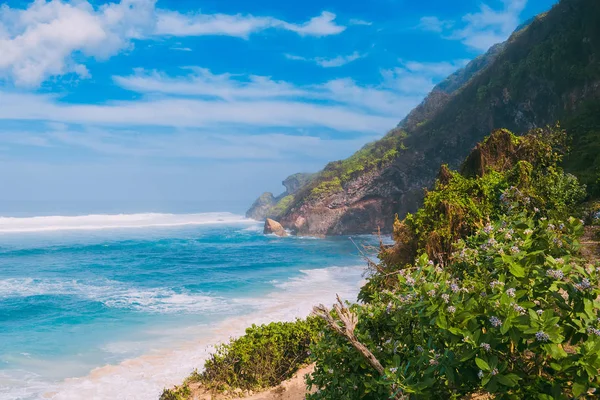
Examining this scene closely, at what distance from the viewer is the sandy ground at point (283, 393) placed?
9000 mm

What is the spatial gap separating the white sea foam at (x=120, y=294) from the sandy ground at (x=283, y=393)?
11093 mm

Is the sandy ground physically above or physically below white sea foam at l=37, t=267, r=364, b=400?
above

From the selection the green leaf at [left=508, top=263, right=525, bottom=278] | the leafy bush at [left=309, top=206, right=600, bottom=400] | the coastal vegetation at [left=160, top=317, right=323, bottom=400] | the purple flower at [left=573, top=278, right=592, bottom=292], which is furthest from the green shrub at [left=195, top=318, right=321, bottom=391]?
the purple flower at [left=573, top=278, right=592, bottom=292]

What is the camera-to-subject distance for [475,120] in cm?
5259

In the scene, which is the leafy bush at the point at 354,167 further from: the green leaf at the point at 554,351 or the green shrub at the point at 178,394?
the green leaf at the point at 554,351

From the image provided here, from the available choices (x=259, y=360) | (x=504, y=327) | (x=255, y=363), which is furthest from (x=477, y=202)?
(x=504, y=327)

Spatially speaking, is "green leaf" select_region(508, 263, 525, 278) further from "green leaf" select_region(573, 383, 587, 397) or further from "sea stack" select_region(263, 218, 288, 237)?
"sea stack" select_region(263, 218, 288, 237)

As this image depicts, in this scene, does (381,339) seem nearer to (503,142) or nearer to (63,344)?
(503,142)

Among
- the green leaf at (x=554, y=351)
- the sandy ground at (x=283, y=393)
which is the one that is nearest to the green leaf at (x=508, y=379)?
the green leaf at (x=554, y=351)

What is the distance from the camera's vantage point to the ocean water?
13.3 metres

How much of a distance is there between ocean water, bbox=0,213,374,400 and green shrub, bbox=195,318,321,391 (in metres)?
3.01

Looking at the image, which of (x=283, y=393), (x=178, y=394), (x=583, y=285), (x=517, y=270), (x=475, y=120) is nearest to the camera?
(x=583, y=285)

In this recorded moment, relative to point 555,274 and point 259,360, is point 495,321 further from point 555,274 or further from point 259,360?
point 259,360

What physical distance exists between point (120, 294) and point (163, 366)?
12817mm
